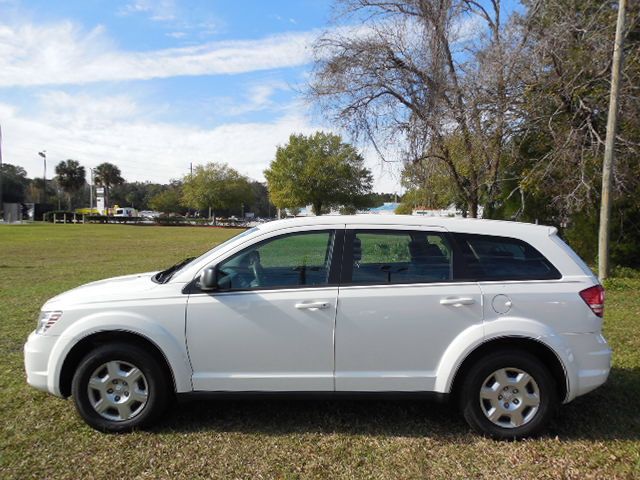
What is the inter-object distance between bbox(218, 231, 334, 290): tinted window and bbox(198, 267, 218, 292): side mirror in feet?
0.21

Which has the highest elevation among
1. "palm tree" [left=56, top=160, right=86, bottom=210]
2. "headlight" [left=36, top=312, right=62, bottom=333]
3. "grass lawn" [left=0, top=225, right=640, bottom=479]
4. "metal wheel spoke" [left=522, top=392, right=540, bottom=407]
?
"palm tree" [left=56, top=160, right=86, bottom=210]

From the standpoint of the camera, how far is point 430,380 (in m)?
3.71

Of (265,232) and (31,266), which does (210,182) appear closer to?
(31,266)

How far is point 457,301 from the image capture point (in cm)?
367

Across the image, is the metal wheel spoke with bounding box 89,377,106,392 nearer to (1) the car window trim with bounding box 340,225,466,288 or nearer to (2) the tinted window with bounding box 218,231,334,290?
(2) the tinted window with bounding box 218,231,334,290

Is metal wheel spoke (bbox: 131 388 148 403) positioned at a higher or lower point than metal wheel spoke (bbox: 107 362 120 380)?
lower

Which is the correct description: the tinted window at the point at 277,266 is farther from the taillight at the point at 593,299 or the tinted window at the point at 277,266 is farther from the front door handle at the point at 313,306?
the taillight at the point at 593,299

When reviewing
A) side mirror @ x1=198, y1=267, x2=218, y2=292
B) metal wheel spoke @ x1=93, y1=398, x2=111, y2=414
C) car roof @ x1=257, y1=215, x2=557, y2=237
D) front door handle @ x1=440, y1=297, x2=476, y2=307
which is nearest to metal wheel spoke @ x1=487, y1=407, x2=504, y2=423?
front door handle @ x1=440, y1=297, x2=476, y2=307

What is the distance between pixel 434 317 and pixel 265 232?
58.9 inches

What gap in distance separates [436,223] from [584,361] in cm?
152

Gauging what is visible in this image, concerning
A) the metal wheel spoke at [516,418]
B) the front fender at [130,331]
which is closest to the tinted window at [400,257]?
the metal wheel spoke at [516,418]

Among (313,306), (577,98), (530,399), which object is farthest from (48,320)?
(577,98)

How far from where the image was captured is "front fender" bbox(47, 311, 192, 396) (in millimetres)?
3691

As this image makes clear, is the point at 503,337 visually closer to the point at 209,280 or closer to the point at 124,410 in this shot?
the point at 209,280
